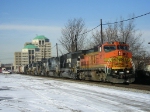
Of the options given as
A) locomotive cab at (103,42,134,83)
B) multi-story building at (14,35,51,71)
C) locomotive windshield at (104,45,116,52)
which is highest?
multi-story building at (14,35,51,71)

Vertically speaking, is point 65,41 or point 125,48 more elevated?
point 65,41

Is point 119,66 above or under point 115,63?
under

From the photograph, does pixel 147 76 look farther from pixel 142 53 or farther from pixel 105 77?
pixel 142 53

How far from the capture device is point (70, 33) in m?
66.9

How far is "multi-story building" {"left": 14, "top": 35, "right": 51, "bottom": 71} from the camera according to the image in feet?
492

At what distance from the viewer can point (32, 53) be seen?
500 ft

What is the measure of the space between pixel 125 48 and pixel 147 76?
17.0ft

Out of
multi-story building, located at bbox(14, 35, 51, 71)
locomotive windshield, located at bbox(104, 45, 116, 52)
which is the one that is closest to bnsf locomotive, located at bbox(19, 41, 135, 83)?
locomotive windshield, located at bbox(104, 45, 116, 52)

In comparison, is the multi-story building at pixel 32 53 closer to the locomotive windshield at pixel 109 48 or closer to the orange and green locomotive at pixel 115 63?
the orange and green locomotive at pixel 115 63

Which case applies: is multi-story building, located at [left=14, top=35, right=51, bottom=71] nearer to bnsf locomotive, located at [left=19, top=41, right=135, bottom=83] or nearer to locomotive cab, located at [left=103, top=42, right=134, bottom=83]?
bnsf locomotive, located at [left=19, top=41, right=135, bottom=83]

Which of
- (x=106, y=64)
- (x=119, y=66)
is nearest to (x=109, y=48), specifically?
(x=106, y=64)

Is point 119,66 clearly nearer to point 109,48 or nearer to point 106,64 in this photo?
point 106,64

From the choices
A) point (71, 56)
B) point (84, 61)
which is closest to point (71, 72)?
point (71, 56)

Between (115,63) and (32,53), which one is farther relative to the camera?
(32,53)
